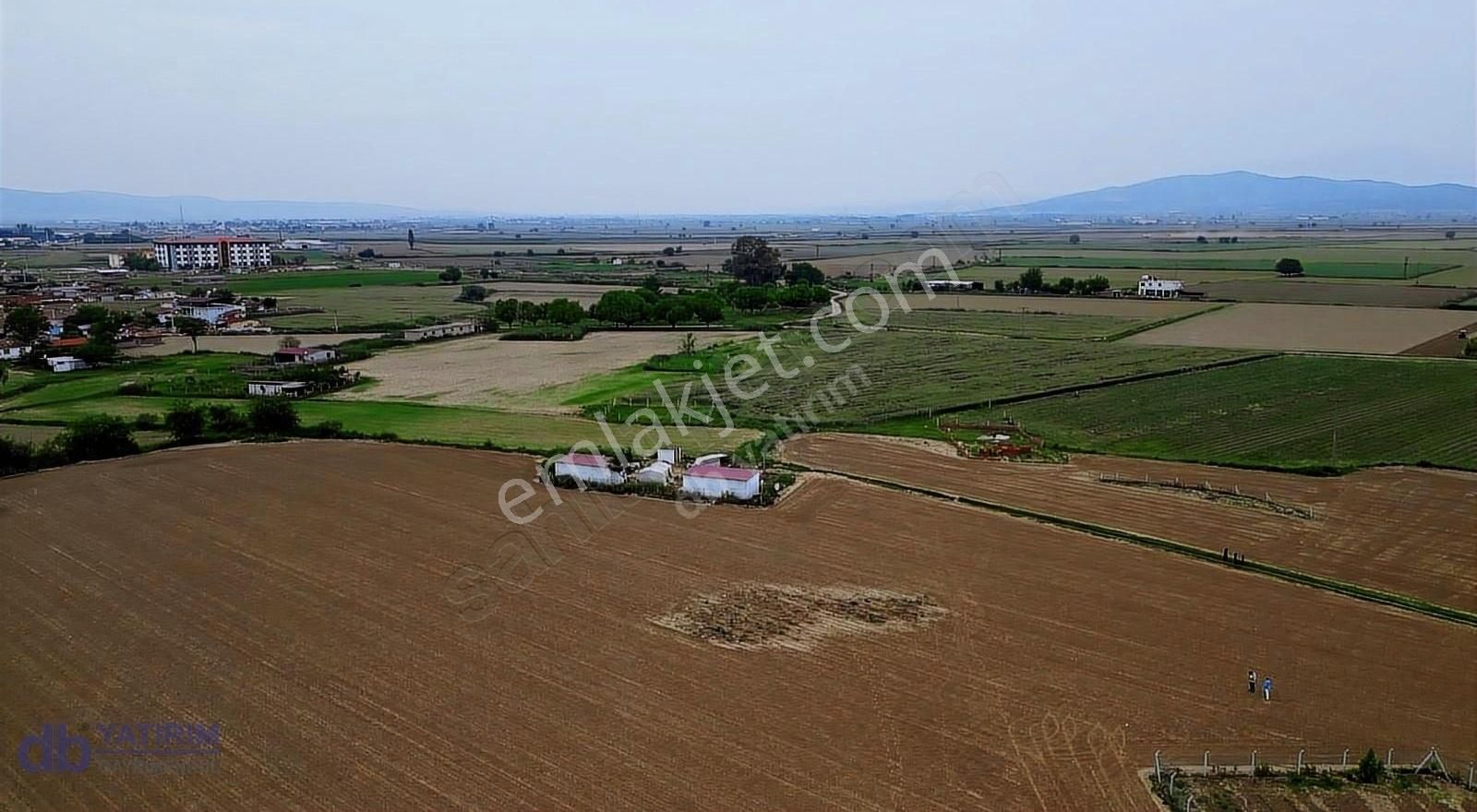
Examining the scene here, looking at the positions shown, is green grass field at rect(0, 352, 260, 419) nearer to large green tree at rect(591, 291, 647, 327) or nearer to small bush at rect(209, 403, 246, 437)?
small bush at rect(209, 403, 246, 437)

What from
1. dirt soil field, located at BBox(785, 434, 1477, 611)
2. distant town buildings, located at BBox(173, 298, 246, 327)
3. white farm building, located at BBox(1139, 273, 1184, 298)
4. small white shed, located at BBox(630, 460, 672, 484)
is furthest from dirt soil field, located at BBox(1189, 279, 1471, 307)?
distant town buildings, located at BBox(173, 298, 246, 327)

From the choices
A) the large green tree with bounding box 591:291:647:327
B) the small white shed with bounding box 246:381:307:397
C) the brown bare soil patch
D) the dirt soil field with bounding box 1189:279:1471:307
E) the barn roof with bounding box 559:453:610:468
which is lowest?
the brown bare soil patch

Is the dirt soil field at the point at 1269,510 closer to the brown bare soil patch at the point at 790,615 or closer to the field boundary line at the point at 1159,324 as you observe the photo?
the brown bare soil patch at the point at 790,615

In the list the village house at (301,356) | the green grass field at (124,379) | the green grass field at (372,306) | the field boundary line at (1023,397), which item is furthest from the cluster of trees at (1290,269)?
the green grass field at (124,379)

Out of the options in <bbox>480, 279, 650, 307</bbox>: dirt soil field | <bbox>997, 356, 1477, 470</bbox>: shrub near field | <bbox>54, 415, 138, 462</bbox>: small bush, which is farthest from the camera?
<bbox>480, 279, 650, 307</bbox>: dirt soil field

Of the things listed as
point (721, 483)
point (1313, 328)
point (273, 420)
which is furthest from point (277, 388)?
point (1313, 328)

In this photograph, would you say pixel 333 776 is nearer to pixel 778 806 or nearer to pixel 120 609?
pixel 778 806

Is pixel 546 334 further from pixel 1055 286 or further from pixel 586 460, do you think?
pixel 1055 286
